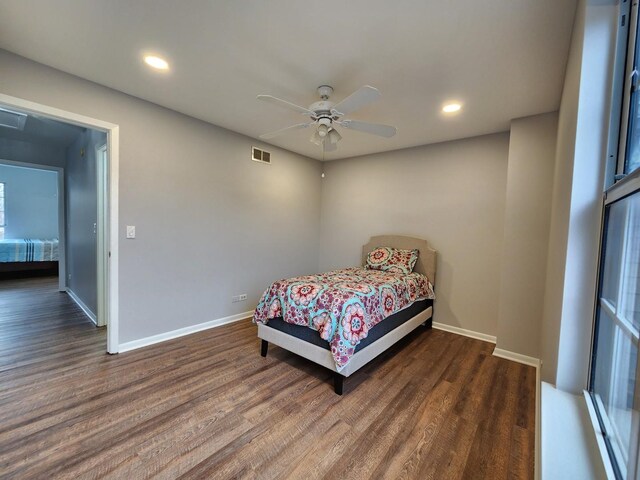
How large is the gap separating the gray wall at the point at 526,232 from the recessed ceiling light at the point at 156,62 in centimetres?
330

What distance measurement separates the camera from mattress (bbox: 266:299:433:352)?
230 cm

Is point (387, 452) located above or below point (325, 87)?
below

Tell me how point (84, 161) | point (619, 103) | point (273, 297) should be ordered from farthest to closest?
point (84, 161)
point (273, 297)
point (619, 103)

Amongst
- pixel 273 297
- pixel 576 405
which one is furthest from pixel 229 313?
pixel 576 405

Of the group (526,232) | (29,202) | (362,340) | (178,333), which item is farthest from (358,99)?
(29,202)

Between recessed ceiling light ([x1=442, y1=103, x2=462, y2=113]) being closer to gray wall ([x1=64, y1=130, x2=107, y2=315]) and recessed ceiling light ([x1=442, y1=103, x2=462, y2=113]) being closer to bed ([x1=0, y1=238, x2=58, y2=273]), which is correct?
gray wall ([x1=64, y1=130, x2=107, y2=315])

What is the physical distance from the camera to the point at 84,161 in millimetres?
3953

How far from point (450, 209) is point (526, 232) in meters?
0.97

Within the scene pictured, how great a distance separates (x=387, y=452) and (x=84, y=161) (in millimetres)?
5031

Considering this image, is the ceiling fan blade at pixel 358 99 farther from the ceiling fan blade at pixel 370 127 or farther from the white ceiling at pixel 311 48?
the white ceiling at pixel 311 48

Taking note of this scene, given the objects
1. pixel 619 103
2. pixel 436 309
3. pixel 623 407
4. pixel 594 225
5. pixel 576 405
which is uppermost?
pixel 619 103

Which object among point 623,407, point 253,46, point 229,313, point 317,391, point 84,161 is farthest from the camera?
point 84,161

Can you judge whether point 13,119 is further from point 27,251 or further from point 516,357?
point 516,357

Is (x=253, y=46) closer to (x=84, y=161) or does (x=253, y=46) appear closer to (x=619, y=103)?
(x=619, y=103)
